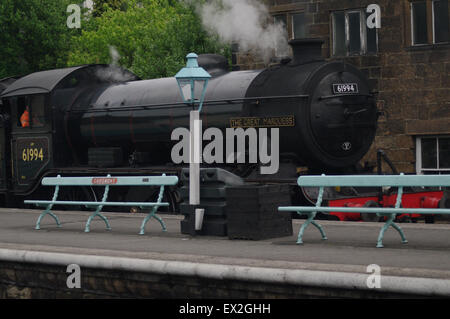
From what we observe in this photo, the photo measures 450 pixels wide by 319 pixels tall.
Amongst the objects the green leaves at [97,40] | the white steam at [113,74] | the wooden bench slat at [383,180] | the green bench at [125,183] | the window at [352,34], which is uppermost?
the green leaves at [97,40]

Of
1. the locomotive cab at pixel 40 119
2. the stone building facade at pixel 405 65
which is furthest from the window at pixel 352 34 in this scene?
the locomotive cab at pixel 40 119

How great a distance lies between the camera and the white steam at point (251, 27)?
20.4 meters

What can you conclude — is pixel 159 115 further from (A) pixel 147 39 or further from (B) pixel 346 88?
(A) pixel 147 39

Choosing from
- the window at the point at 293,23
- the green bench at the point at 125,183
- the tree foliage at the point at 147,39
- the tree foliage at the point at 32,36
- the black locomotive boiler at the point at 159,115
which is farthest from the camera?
the tree foliage at the point at 32,36

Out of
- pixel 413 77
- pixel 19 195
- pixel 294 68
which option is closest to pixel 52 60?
pixel 19 195

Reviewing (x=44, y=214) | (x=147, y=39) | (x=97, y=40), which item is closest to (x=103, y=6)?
(x=97, y=40)

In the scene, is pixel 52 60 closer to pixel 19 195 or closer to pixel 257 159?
pixel 19 195

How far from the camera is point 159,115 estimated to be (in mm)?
15578

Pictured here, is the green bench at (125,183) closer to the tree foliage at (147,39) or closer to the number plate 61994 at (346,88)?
the number plate 61994 at (346,88)

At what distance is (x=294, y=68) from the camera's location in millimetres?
14102

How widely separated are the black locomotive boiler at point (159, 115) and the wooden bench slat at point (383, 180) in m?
3.97

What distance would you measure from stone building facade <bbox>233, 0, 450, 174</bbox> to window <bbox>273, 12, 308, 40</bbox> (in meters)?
0.70

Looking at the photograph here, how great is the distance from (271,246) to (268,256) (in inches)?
40.8
